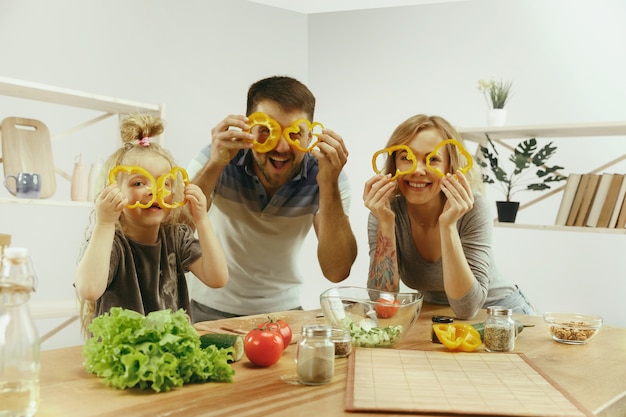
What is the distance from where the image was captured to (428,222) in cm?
254

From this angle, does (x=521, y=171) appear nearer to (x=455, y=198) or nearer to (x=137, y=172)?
(x=455, y=198)

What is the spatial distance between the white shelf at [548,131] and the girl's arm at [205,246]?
253cm

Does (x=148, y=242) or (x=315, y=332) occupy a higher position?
(x=148, y=242)

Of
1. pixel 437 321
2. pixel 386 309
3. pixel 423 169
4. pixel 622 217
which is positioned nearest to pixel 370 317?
pixel 386 309

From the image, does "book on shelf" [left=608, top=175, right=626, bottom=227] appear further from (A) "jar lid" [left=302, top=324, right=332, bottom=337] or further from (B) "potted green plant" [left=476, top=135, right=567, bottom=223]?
(A) "jar lid" [left=302, top=324, right=332, bottom=337]

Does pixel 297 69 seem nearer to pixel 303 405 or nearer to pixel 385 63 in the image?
pixel 385 63

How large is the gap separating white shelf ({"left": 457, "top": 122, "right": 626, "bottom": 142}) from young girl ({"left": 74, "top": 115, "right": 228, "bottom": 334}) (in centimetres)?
251

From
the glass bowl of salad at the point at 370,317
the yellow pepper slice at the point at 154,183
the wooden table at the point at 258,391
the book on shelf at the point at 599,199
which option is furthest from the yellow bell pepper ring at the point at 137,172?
the book on shelf at the point at 599,199

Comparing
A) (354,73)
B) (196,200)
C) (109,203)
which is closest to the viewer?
(109,203)

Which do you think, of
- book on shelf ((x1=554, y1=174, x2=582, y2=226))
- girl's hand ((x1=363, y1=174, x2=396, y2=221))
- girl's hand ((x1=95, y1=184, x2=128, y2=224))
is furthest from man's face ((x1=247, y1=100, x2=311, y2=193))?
book on shelf ((x1=554, y1=174, x2=582, y2=226))

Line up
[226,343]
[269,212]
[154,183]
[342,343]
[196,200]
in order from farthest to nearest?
[269,212] → [196,200] → [154,183] → [342,343] → [226,343]

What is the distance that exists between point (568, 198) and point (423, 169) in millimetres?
2065

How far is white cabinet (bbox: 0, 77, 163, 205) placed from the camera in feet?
11.1

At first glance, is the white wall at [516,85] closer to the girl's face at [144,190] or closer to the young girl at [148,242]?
the young girl at [148,242]
